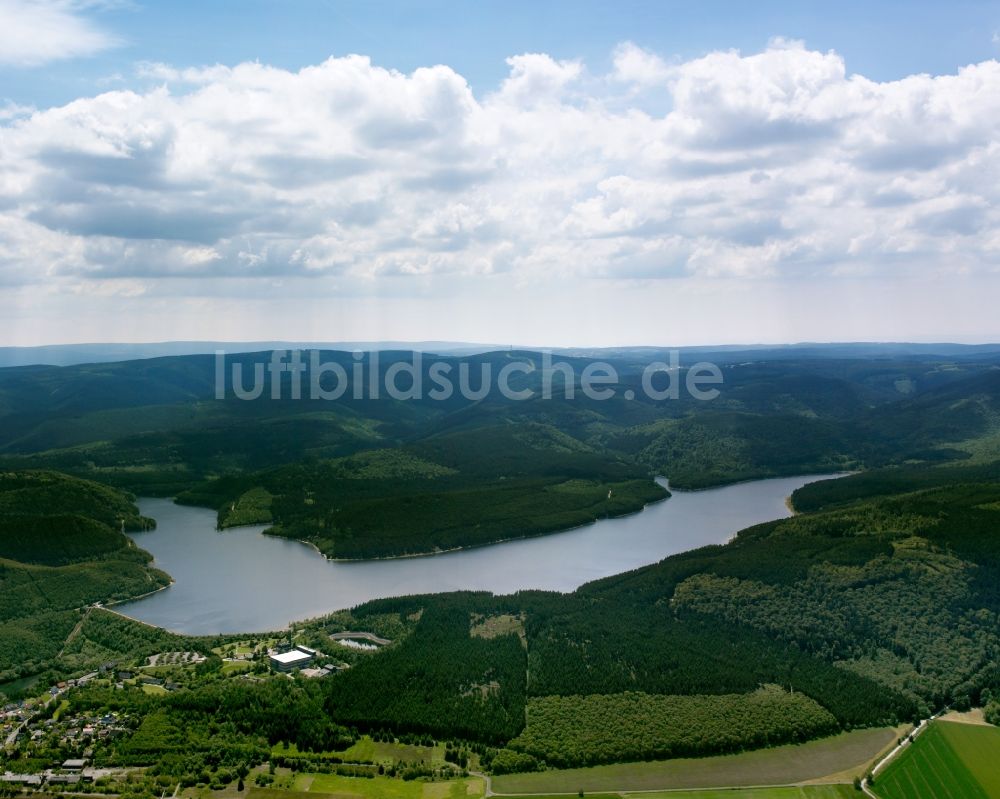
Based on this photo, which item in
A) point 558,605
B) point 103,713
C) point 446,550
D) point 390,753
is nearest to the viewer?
point 390,753

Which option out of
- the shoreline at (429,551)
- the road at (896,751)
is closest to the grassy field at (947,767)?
the road at (896,751)

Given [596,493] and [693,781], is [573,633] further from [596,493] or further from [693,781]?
[596,493]

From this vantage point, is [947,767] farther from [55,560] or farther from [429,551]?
[55,560]

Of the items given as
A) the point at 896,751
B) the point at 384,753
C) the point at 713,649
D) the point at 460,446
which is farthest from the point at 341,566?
the point at 460,446

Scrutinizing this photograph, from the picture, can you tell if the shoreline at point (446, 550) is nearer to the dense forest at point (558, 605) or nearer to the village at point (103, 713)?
the dense forest at point (558, 605)

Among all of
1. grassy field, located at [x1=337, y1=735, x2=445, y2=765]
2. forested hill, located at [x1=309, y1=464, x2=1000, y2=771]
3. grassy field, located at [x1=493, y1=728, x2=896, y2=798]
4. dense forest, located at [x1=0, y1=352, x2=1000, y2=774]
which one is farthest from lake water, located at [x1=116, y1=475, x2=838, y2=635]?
grassy field, located at [x1=493, y1=728, x2=896, y2=798]

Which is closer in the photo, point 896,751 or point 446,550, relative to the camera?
point 896,751
